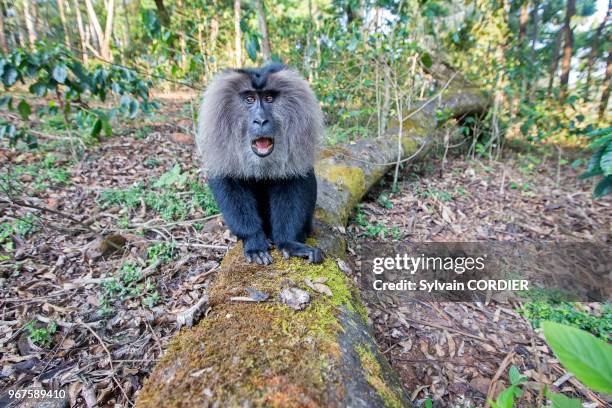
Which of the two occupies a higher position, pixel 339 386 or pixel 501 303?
pixel 339 386

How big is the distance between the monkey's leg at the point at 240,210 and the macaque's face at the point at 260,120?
1.09 feet

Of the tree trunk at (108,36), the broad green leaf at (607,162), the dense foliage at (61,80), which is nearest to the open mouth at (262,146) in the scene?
the dense foliage at (61,80)

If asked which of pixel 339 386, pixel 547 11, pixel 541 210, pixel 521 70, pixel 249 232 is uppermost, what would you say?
pixel 547 11

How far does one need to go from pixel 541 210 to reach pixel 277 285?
4.03 metres

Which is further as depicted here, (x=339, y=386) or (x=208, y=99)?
(x=208, y=99)

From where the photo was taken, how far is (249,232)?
2.35 meters

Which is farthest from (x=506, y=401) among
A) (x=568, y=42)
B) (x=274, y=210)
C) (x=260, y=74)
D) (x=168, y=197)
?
(x=568, y=42)

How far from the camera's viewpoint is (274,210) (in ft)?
8.20

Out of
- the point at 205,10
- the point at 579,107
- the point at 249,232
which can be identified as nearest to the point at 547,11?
the point at 579,107

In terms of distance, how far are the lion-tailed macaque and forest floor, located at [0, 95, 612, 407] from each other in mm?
721

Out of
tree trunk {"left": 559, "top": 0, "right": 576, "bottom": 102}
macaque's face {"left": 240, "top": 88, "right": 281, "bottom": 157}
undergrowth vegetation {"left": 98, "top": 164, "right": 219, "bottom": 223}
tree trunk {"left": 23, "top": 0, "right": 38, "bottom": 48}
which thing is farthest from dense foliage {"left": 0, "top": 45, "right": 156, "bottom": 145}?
tree trunk {"left": 559, "top": 0, "right": 576, "bottom": 102}

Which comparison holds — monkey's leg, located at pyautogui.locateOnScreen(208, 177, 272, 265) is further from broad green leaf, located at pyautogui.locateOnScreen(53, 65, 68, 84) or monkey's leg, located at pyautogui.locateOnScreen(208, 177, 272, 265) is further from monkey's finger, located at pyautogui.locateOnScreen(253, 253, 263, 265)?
broad green leaf, located at pyautogui.locateOnScreen(53, 65, 68, 84)

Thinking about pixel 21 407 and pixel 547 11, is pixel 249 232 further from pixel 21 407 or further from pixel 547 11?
pixel 547 11

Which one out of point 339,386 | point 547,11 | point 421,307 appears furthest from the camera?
point 547,11
